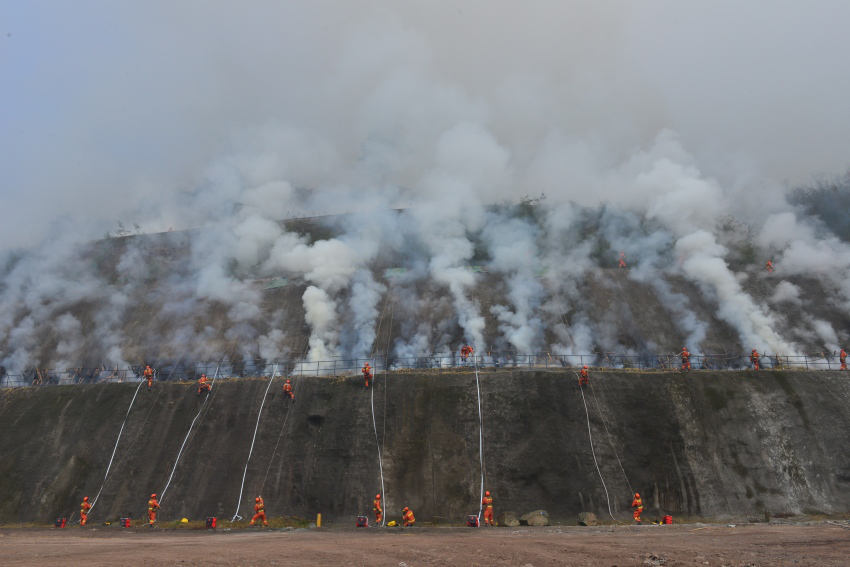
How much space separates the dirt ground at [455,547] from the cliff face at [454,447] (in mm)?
2324

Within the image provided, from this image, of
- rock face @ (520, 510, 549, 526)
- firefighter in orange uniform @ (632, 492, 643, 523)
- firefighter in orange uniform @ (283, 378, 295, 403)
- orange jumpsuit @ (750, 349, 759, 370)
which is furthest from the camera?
orange jumpsuit @ (750, 349, 759, 370)

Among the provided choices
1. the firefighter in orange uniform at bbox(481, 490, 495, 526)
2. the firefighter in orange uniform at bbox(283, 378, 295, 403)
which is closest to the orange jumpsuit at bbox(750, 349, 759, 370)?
the firefighter in orange uniform at bbox(481, 490, 495, 526)

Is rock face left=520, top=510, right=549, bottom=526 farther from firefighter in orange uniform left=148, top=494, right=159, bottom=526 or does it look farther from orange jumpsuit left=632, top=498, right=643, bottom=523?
firefighter in orange uniform left=148, top=494, right=159, bottom=526

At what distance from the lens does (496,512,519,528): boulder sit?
22891 mm

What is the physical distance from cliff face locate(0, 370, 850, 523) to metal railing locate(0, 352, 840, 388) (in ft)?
11.8

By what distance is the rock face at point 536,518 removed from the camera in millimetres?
22672

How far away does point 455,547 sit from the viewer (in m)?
17.1

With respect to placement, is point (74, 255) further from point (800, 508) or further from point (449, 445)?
point (800, 508)

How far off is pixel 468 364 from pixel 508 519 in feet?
36.0

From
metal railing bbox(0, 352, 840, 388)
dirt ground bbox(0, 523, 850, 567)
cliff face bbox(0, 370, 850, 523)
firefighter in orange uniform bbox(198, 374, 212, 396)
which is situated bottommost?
dirt ground bbox(0, 523, 850, 567)

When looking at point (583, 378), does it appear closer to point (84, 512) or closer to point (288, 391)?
point (288, 391)

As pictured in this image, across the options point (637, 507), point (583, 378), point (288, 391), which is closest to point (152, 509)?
point (288, 391)

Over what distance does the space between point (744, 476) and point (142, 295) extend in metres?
39.8

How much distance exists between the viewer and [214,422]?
28.8 metres
